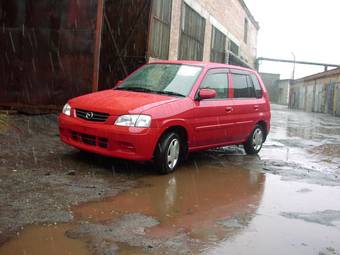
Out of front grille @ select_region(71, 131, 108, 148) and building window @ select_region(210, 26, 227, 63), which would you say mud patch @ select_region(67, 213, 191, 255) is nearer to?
front grille @ select_region(71, 131, 108, 148)

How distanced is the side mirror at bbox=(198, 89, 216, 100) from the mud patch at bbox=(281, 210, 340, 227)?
2.67 metres

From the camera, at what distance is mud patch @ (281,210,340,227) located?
5152 millimetres

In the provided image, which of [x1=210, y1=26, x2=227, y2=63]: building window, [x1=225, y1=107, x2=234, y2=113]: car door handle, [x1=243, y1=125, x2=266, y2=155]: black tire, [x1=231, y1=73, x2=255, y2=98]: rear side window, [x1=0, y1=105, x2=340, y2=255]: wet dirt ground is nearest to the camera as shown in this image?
[x1=0, y1=105, x2=340, y2=255]: wet dirt ground

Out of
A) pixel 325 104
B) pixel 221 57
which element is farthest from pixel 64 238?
pixel 325 104

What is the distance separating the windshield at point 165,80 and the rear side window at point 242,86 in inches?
45.8

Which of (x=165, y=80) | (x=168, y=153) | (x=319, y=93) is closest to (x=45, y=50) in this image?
(x=165, y=80)

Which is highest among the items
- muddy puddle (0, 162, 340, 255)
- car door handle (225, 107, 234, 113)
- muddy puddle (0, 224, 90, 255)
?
car door handle (225, 107, 234, 113)

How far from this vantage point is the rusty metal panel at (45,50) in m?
11.5

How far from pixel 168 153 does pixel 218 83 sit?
6.59ft

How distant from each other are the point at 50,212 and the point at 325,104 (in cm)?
3982

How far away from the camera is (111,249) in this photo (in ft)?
12.7

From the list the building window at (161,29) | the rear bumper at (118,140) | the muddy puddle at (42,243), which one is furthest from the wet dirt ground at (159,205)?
the building window at (161,29)

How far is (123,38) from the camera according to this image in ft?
47.0

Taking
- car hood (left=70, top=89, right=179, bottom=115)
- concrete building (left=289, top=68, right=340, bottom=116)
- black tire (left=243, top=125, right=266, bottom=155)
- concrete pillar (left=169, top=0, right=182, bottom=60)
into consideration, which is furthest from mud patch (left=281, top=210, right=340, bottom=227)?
concrete building (left=289, top=68, right=340, bottom=116)
